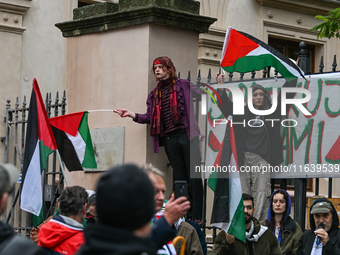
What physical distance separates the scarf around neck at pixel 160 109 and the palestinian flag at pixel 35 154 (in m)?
1.07

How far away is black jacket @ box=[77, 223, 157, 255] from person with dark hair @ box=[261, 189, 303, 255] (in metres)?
4.82

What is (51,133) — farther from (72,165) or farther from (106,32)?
(106,32)

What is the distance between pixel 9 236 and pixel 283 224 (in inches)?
165

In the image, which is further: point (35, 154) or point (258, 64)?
point (258, 64)

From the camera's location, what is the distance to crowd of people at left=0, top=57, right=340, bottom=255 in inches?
126

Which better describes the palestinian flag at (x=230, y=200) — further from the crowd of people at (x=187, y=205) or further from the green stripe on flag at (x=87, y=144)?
the green stripe on flag at (x=87, y=144)

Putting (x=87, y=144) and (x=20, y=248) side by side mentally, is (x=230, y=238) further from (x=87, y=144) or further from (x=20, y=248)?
(x=20, y=248)

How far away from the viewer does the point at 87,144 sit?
744cm

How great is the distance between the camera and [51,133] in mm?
7086

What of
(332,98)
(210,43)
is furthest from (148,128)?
(210,43)

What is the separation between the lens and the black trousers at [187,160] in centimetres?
707

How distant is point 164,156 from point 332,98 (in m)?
1.92

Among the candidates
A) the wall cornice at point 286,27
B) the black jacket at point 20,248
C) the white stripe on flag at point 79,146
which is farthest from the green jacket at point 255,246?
the wall cornice at point 286,27

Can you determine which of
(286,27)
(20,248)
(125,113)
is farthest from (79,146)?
(286,27)
